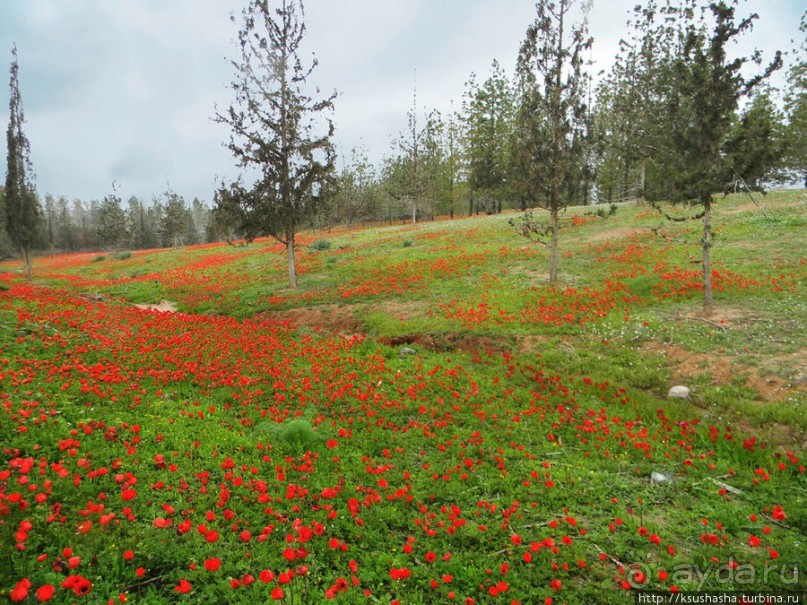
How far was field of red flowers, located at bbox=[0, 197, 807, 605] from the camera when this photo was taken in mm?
3877

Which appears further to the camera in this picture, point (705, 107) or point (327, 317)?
point (327, 317)

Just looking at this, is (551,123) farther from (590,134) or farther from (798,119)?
(798,119)

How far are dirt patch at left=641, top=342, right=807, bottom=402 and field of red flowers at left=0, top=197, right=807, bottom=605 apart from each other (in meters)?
0.27

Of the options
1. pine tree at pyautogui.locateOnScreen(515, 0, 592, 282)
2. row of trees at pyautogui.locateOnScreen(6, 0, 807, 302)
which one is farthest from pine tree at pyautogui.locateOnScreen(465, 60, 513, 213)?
pine tree at pyautogui.locateOnScreen(515, 0, 592, 282)

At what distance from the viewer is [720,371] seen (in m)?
9.20

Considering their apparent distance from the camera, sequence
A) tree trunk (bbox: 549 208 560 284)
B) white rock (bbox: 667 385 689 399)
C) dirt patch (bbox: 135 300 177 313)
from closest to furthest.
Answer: white rock (bbox: 667 385 689 399) → tree trunk (bbox: 549 208 560 284) → dirt patch (bbox: 135 300 177 313)

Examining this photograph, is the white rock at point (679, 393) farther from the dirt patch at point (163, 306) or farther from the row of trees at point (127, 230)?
the row of trees at point (127, 230)

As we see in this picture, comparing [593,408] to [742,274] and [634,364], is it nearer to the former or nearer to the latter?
[634,364]

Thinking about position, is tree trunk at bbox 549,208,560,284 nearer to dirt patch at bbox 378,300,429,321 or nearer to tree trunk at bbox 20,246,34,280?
dirt patch at bbox 378,300,429,321

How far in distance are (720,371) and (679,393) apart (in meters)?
1.53

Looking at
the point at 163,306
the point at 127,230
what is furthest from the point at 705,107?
the point at 127,230

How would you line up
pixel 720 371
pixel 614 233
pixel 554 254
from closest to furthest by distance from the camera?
pixel 720 371 → pixel 554 254 → pixel 614 233

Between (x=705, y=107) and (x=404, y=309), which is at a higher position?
(x=705, y=107)

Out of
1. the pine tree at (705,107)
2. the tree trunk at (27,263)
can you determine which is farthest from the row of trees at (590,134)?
the tree trunk at (27,263)
